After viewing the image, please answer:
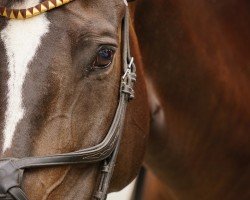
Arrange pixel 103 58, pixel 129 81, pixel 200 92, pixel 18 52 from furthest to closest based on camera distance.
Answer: pixel 200 92, pixel 129 81, pixel 103 58, pixel 18 52

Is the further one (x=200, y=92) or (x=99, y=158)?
(x=200, y=92)

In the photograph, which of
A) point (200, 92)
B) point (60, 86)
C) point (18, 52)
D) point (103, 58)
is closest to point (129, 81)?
point (103, 58)

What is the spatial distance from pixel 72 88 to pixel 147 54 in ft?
2.45

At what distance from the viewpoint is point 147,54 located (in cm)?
238

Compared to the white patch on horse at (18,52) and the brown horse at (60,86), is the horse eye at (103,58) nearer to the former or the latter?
the brown horse at (60,86)

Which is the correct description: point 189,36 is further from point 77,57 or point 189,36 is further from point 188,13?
point 77,57

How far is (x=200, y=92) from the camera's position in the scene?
2449 millimetres

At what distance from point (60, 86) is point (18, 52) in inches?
5.6

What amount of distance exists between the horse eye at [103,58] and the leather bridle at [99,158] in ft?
0.42

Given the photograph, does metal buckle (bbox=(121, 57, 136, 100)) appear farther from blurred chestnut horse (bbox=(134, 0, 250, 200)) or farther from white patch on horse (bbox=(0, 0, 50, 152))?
blurred chestnut horse (bbox=(134, 0, 250, 200))

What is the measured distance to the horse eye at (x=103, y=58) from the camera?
1.72 meters

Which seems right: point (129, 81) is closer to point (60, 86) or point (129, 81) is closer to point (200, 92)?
point (60, 86)

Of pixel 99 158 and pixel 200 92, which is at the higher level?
pixel 99 158

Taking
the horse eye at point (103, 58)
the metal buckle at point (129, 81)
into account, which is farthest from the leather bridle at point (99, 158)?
the horse eye at point (103, 58)
